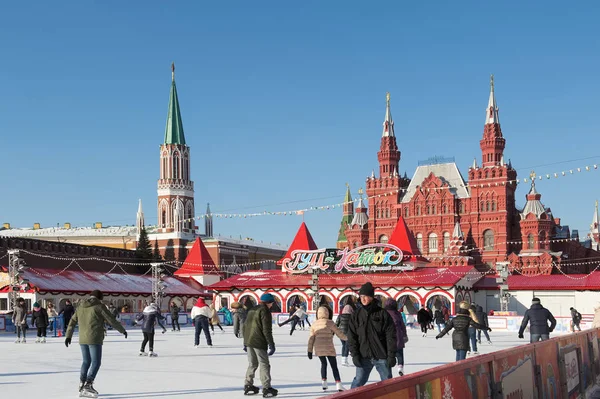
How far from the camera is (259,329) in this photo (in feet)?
35.1

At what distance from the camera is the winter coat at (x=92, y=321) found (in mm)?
10367

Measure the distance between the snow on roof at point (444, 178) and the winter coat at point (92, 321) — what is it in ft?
246

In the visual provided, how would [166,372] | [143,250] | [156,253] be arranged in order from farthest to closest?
1. [156,253]
2. [143,250]
3. [166,372]

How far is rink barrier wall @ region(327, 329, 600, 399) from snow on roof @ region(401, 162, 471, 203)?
236ft

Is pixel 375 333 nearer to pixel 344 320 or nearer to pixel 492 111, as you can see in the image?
pixel 344 320

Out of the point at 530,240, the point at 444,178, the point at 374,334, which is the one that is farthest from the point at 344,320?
the point at 444,178

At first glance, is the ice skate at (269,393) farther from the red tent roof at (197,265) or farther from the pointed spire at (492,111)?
the pointed spire at (492,111)

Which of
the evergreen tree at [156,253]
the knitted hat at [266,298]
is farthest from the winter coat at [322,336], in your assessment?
the evergreen tree at [156,253]

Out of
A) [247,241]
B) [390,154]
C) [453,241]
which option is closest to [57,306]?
[453,241]

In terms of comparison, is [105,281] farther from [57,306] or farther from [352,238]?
[352,238]

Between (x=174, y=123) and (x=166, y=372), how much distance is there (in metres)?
101

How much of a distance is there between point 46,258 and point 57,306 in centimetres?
1566

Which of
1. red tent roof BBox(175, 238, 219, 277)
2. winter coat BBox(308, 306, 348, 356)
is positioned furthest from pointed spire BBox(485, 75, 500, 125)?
winter coat BBox(308, 306, 348, 356)

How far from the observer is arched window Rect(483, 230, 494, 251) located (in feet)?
263
